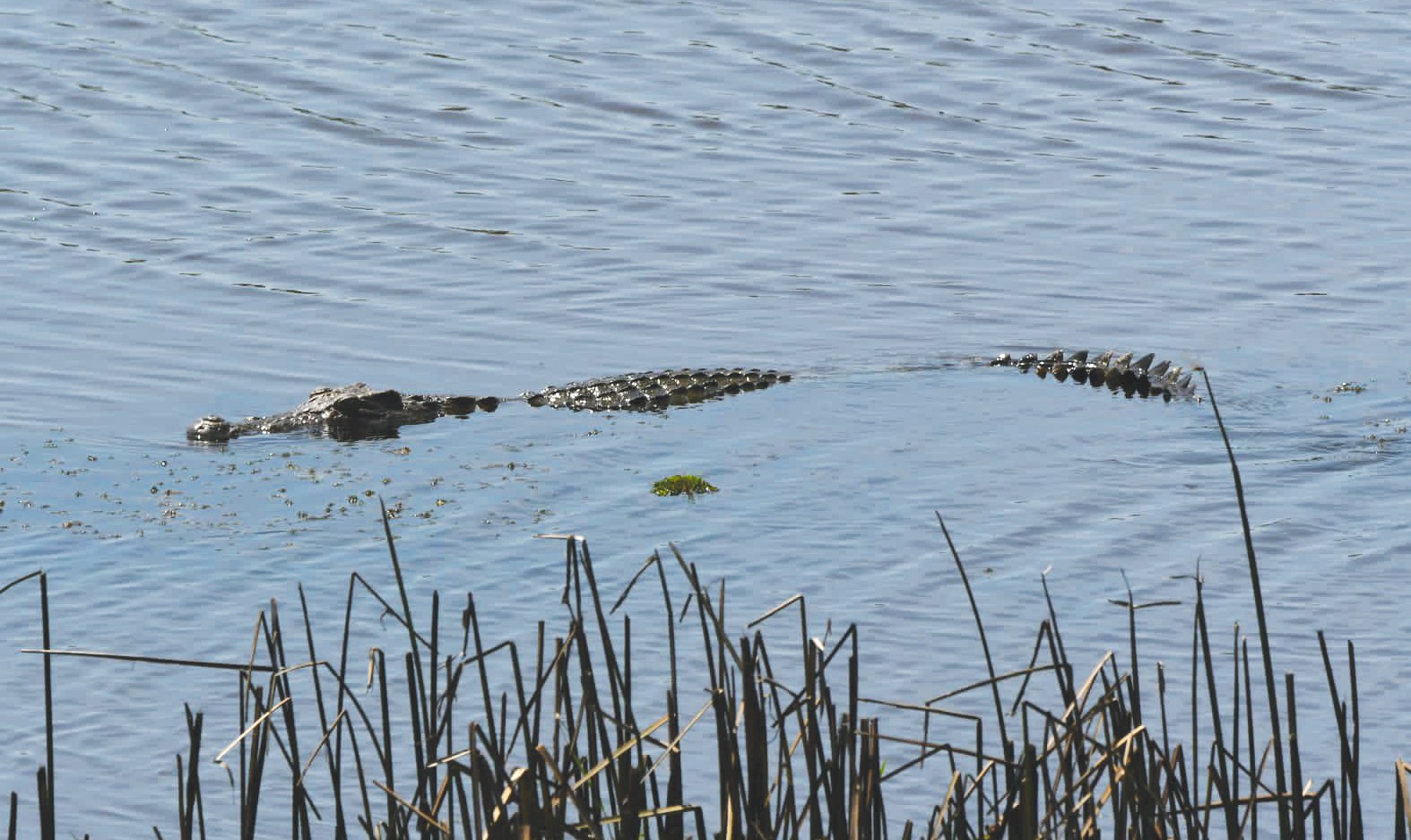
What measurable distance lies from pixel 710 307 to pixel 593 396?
288 centimetres

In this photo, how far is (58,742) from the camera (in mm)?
7484

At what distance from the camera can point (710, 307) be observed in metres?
15.3

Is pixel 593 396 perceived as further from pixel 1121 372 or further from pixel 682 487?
pixel 1121 372

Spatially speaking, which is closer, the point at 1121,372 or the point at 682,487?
the point at 682,487

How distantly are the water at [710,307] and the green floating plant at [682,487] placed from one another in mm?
182

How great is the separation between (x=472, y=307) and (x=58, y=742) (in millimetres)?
8062

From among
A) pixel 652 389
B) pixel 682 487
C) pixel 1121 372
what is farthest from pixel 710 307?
pixel 682 487

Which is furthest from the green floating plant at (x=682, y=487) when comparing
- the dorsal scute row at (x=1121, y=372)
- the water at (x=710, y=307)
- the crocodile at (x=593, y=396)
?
the dorsal scute row at (x=1121, y=372)

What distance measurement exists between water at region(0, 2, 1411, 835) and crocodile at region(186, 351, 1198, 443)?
0.15 m

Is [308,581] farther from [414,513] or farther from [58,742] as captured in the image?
[58,742]

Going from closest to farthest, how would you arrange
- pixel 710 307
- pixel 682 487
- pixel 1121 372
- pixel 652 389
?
pixel 682 487, pixel 652 389, pixel 1121 372, pixel 710 307

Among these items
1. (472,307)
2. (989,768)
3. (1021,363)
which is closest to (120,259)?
(472,307)

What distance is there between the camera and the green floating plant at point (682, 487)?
35.5ft

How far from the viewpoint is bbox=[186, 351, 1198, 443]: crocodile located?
12.2 metres
